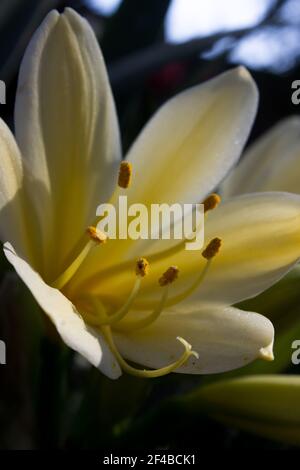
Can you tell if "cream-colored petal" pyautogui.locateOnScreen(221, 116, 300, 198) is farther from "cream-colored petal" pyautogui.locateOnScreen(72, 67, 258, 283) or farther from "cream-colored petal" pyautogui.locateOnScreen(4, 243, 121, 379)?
"cream-colored petal" pyautogui.locateOnScreen(4, 243, 121, 379)

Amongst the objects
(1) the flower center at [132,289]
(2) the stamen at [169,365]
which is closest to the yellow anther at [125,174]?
(1) the flower center at [132,289]

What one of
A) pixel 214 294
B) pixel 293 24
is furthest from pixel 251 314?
pixel 293 24

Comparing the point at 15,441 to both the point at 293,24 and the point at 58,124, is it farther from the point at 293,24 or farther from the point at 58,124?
the point at 293,24

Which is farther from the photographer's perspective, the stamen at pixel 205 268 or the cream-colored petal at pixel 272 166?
the cream-colored petal at pixel 272 166

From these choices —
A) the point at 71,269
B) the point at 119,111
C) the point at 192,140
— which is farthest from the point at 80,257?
the point at 119,111

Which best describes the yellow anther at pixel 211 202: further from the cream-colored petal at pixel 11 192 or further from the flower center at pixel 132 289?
the cream-colored petal at pixel 11 192

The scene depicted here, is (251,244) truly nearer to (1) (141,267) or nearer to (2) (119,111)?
A: (1) (141,267)

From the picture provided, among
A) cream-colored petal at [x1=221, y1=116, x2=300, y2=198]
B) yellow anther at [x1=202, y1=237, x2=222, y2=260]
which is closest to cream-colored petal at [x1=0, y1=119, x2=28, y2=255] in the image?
yellow anther at [x1=202, y1=237, x2=222, y2=260]
